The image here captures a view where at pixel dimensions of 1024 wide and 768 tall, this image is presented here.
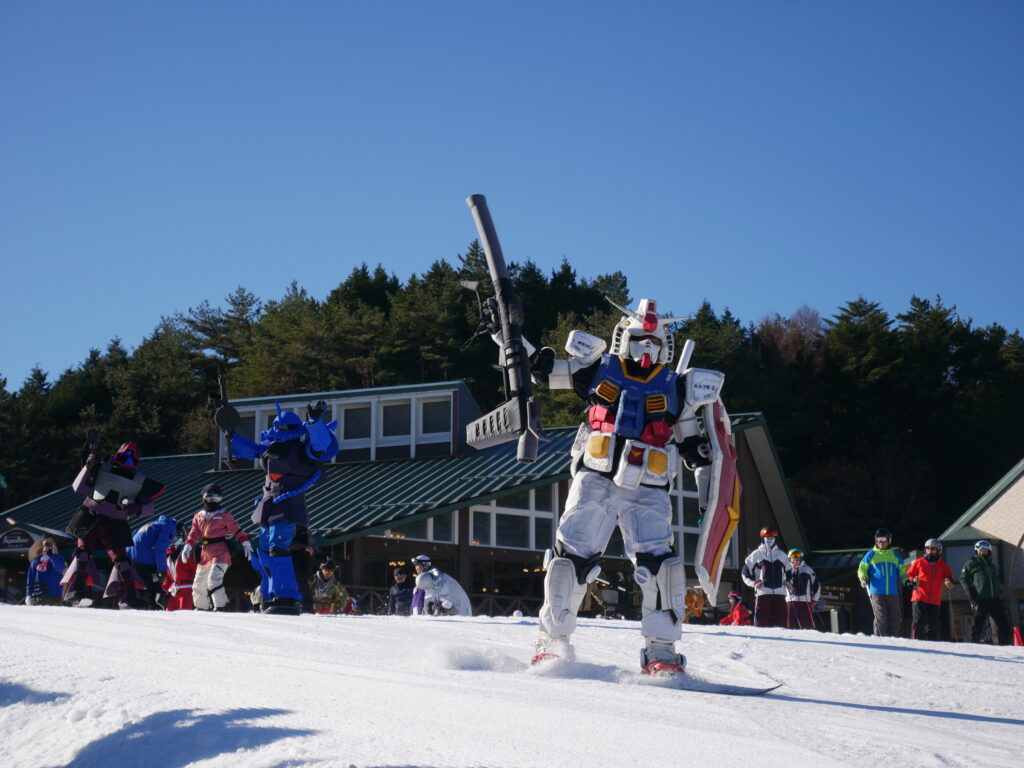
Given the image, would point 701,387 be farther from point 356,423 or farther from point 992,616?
point 356,423

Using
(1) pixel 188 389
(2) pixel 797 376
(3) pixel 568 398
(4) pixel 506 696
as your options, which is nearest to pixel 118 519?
(4) pixel 506 696

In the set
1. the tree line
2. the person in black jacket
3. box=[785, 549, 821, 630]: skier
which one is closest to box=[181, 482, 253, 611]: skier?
the person in black jacket

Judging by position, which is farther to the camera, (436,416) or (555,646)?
(436,416)

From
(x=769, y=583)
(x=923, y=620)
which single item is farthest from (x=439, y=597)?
(x=923, y=620)

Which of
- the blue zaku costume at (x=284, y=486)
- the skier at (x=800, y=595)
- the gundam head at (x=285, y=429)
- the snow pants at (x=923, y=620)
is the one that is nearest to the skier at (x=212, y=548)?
the blue zaku costume at (x=284, y=486)

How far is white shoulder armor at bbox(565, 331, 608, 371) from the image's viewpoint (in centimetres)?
690

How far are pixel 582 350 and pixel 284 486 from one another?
498 cm

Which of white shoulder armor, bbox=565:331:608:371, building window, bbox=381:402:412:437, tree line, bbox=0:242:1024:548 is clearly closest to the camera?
white shoulder armor, bbox=565:331:608:371

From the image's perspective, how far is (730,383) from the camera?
42.3 meters

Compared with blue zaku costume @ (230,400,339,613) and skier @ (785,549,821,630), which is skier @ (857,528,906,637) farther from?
blue zaku costume @ (230,400,339,613)

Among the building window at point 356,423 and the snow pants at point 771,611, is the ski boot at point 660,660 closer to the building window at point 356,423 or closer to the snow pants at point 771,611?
the snow pants at point 771,611

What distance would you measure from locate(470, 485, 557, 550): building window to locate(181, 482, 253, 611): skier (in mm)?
12994

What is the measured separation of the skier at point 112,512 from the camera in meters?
12.1

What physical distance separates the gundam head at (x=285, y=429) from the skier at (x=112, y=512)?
79.1 inches
